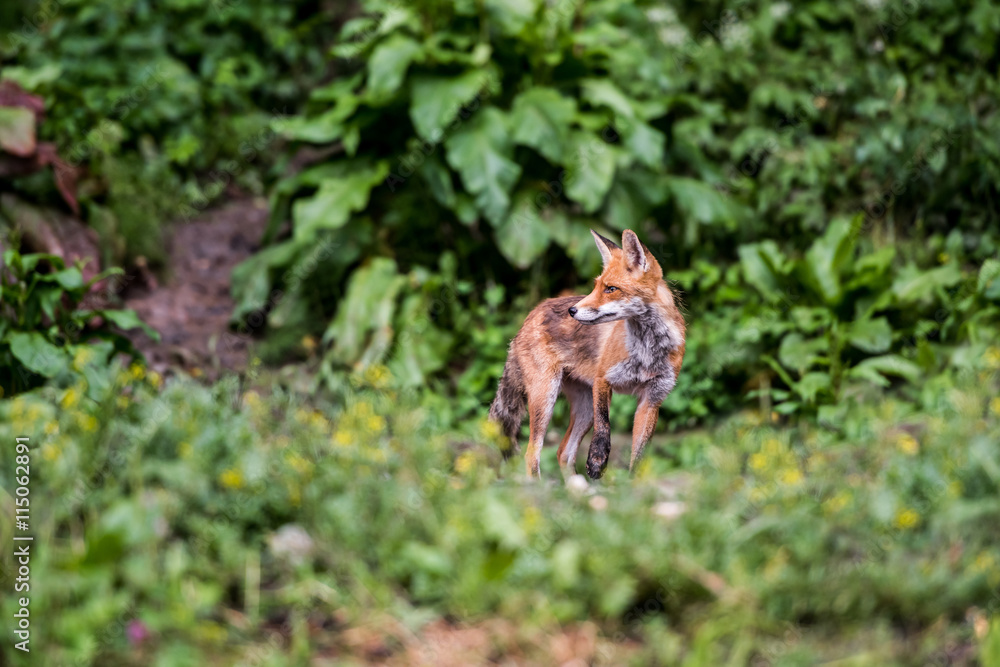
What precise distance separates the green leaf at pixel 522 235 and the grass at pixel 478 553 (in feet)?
12.5

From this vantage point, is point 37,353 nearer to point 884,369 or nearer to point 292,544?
point 292,544

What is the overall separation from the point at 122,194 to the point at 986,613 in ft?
26.9

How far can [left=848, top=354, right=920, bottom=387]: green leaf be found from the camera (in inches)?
255

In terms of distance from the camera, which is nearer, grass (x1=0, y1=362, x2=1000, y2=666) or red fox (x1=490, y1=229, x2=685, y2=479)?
grass (x1=0, y1=362, x2=1000, y2=666)

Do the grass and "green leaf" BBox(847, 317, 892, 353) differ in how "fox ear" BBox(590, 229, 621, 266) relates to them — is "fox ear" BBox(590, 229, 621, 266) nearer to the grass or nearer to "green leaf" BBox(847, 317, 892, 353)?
the grass

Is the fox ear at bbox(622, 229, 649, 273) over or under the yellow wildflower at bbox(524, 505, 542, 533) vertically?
over

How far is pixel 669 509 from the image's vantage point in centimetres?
368

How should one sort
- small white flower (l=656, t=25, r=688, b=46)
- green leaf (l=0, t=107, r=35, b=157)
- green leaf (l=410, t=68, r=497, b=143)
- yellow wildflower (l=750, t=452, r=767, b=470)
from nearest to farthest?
yellow wildflower (l=750, t=452, r=767, b=470) → green leaf (l=0, t=107, r=35, b=157) → green leaf (l=410, t=68, r=497, b=143) → small white flower (l=656, t=25, r=688, b=46)

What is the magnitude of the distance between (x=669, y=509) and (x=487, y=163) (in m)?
4.39

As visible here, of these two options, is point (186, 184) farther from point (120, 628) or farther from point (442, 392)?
point (120, 628)

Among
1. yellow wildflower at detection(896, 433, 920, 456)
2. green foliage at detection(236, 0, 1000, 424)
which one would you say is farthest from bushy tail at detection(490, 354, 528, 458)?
green foliage at detection(236, 0, 1000, 424)

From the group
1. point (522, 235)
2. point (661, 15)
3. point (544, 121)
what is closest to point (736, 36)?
→ point (661, 15)

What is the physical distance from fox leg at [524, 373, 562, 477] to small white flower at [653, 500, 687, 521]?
0.68 meters

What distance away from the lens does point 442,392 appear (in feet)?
25.1
